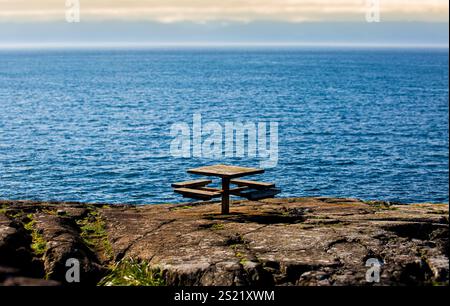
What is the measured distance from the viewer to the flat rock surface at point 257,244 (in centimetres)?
1125

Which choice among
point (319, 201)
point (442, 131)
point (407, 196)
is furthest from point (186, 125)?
point (319, 201)

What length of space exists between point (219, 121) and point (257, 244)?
210ft

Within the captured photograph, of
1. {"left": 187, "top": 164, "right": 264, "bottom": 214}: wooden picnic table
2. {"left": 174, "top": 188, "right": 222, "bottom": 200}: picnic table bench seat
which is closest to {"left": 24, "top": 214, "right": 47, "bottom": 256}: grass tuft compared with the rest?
{"left": 174, "top": 188, "right": 222, "bottom": 200}: picnic table bench seat

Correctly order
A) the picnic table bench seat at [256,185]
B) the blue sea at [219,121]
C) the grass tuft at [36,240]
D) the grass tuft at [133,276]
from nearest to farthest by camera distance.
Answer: the grass tuft at [133,276] → the grass tuft at [36,240] → the picnic table bench seat at [256,185] → the blue sea at [219,121]

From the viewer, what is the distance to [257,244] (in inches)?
500

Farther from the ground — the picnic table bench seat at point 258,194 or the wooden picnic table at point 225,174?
the wooden picnic table at point 225,174

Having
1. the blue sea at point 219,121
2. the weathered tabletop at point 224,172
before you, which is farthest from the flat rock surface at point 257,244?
the blue sea at point 219,121

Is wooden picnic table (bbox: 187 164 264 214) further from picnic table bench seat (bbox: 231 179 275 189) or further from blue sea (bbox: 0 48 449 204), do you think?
blue sea (bbox: 0 48 449 204)

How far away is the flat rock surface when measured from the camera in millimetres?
11250

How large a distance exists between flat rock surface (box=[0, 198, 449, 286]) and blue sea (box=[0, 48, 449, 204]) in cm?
2147

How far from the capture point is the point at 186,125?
72.4 m

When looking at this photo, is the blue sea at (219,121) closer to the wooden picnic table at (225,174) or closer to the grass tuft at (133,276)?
the wooden picnic table at (225,174)

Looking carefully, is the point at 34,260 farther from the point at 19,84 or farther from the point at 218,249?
the point at 19,84

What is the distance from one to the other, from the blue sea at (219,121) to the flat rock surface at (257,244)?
70.4ft
